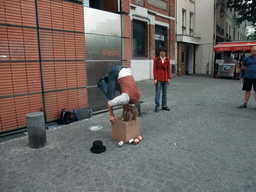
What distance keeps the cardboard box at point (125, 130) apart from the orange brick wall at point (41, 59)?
7.00ft

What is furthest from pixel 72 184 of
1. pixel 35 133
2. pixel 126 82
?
pixel 126 82

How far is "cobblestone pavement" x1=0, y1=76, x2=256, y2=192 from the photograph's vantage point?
8.81 feet

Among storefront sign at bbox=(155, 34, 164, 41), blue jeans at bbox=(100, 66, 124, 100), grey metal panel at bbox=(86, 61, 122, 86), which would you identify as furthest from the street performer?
storefront sign at bbox=(155, 34, 164, 41)

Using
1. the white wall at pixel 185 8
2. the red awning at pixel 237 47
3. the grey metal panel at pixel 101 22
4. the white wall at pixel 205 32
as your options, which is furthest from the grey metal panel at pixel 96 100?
the white wall at pixel 205 32

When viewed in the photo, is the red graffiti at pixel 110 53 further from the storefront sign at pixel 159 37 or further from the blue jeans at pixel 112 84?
the storefront sign at pixel 159 37

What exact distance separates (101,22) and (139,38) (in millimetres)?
8486

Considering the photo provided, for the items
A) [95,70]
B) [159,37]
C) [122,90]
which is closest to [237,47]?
[159,37]

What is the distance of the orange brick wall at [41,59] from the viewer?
438 cm

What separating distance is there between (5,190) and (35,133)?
4.28 ft

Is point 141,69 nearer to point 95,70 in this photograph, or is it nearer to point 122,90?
point 95,70

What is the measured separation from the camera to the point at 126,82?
3805mm

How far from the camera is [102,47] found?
636 cm

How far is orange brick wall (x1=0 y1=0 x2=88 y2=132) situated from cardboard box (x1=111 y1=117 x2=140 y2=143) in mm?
2134

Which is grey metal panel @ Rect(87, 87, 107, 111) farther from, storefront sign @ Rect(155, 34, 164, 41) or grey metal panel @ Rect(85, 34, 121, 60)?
storefront sign @ Rect(155, 34, 164, 41)
